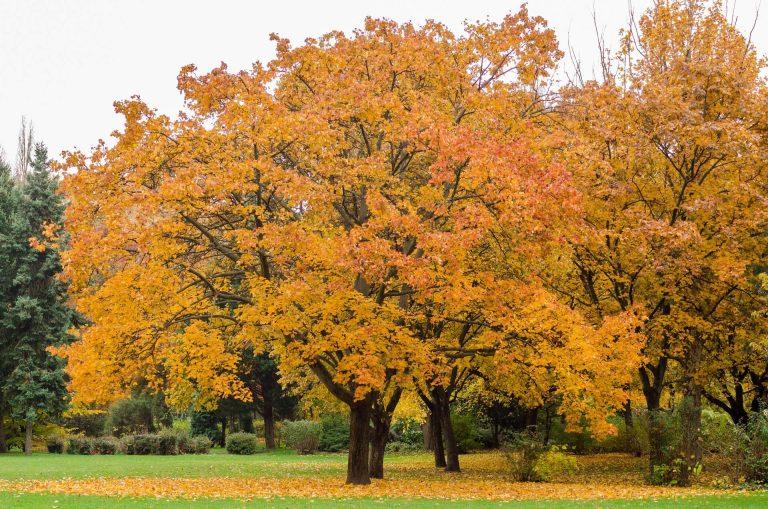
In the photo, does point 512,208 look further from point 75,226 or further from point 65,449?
point 65,449

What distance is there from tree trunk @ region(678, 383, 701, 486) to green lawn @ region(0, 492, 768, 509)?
386 centimetres

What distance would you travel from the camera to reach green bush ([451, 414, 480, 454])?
122ft

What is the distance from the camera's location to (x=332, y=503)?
13.8m

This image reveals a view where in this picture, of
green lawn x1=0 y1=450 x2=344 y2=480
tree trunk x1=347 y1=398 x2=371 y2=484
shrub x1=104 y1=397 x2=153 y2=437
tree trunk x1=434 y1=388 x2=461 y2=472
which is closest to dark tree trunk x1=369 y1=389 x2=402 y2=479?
green lawn x1=0 y1=450 x2=344 y2=480

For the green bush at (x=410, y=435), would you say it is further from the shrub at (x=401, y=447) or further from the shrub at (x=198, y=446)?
the shrub at (x=198, y=446)

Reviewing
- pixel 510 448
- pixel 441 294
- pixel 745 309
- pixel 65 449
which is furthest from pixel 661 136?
pixel 65 449

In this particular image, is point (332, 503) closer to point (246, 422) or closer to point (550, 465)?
point (550, 465)

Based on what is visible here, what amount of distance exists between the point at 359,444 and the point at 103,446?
2375 centimetres

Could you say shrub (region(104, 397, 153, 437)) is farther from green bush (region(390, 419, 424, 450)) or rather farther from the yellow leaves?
the yellow leaves

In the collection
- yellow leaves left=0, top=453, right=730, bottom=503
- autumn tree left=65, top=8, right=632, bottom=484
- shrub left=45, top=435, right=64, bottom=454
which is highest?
autumn tree left=65, top=8, right=632, bottom=484

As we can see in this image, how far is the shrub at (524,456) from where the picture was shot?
68.2 ft

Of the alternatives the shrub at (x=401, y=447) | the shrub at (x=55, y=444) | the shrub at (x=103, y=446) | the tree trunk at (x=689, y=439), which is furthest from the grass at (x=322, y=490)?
the shrub at (x=401, y=447)

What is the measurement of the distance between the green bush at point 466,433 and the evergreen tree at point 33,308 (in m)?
19.2

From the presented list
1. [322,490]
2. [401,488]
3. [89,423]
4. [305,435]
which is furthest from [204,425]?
[322,490]
